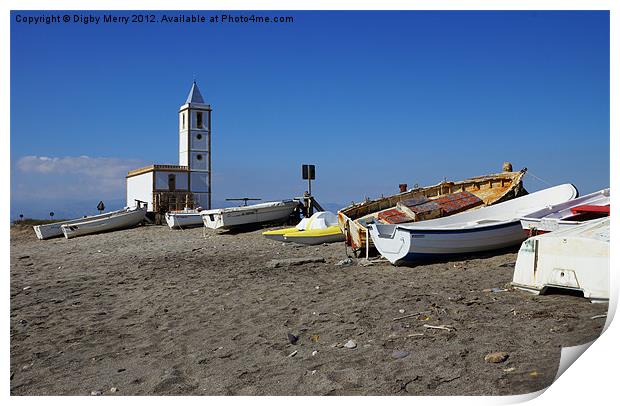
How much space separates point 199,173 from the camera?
36.9 m

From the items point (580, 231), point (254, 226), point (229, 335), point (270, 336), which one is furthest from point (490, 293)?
point (254, 226)

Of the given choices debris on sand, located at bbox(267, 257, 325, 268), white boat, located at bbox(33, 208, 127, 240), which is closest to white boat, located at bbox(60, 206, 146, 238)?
white boat, located at bbox(33, 208, 127, 240)

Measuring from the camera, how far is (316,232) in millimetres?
14438

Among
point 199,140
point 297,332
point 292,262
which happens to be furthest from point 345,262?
point 199,140

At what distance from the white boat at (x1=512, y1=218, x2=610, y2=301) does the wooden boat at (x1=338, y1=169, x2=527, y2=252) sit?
4810 mm

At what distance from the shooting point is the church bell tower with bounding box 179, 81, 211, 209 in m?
36.5

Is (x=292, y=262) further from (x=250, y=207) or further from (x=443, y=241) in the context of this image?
(x=250, y=207)

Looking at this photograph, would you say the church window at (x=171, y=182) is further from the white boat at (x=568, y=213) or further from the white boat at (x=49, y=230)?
the white boat at (x=568, y=213)

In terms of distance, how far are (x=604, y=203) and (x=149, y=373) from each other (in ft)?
27.9

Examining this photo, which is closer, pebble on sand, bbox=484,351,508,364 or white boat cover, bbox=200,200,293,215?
pebble on sand, bbox=484,351,508,364

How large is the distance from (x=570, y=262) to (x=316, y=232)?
918 centimetres

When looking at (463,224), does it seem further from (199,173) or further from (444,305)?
(199,173)

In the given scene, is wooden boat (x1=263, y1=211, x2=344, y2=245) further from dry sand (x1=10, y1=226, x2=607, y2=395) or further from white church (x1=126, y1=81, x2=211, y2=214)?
white church (x1=126, y1=81, x2=211, y2=214)

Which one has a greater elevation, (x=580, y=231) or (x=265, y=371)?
(x=580, y=231)
